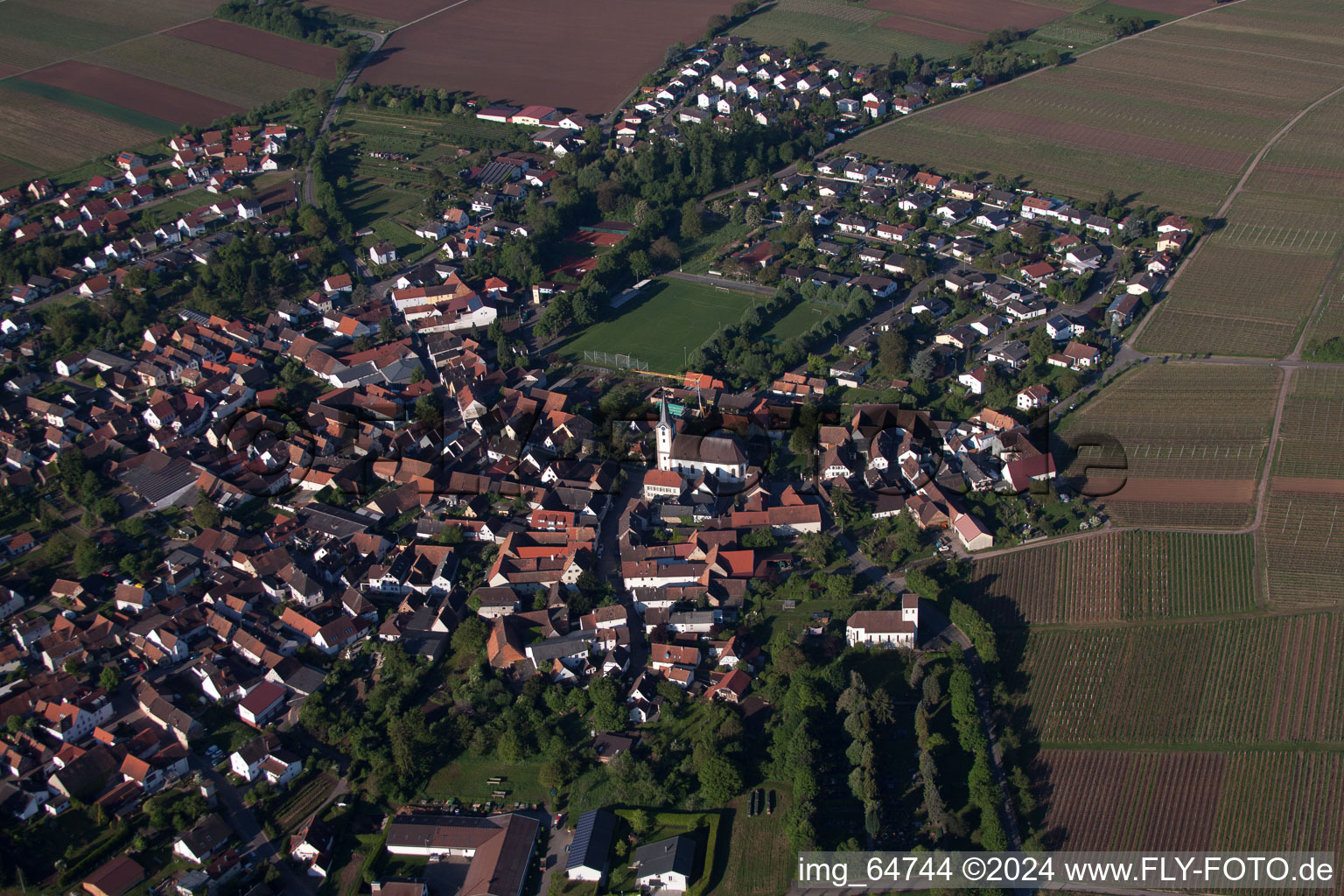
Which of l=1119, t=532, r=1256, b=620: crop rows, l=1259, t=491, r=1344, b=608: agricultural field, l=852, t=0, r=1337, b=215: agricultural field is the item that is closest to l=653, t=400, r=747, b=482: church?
l=1119, t=532, r=1256, b=620: crop rows

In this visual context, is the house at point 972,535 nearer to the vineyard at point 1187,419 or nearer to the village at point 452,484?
the village at point 452,484

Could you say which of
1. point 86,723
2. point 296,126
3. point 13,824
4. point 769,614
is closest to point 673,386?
point 769,614

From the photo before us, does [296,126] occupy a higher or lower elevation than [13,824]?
higher

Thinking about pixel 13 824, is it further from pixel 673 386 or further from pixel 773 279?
pixel 773 279

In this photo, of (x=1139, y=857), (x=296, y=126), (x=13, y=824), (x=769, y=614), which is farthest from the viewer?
(x=296, y=126)

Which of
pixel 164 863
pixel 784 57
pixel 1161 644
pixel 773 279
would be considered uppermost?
pixel 784 57

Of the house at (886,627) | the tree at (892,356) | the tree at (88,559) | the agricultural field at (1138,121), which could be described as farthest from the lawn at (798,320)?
the tree at (88,559)

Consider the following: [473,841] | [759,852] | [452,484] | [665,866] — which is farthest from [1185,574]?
[452,484]

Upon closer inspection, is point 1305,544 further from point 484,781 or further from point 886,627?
point 484,781
